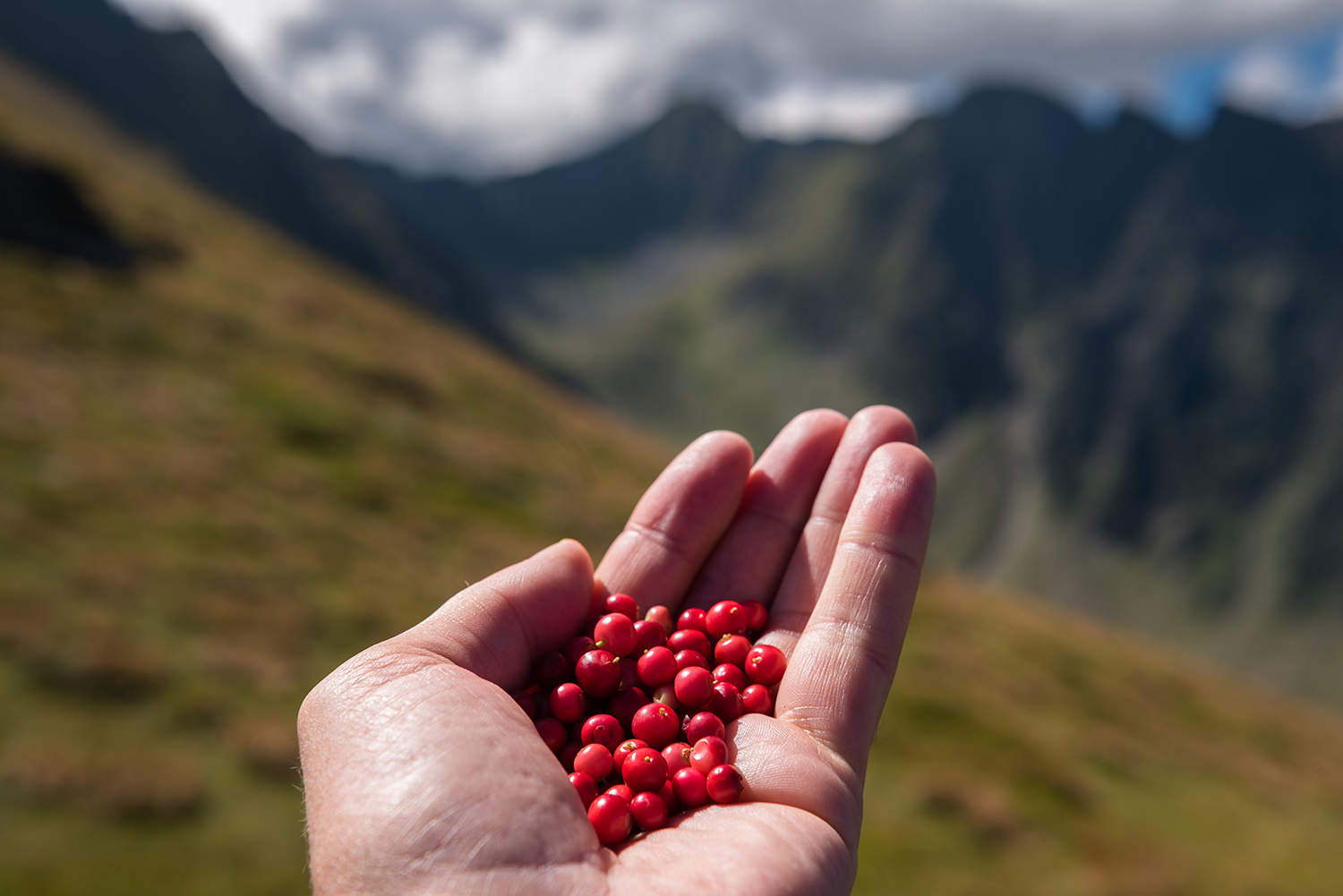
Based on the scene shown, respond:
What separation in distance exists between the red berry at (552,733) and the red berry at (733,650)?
170 cm

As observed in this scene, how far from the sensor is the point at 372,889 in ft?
17.4

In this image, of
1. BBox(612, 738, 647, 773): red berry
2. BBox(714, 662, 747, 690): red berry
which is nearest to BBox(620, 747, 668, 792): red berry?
BBox(612, 738, 647, 773): red berry

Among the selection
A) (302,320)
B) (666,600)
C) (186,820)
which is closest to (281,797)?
(186,820)

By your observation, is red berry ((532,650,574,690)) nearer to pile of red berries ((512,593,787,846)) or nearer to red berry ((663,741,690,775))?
pile of red berries ((512,593,787,846))

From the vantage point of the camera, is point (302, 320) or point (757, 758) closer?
point (757, 758)

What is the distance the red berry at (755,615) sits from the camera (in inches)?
328

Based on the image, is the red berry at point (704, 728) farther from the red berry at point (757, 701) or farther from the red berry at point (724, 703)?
the red berry at point (757, 701)

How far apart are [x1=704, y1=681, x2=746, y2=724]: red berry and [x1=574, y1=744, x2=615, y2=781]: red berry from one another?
1.03 metres

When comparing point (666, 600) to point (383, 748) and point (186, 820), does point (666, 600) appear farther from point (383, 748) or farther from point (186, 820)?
point (186, 820)

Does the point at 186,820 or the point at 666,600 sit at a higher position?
the point at 666,600

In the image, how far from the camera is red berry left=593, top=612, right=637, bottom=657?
7.30 m

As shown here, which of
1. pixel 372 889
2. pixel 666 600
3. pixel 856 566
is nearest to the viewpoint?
pixel 372 889

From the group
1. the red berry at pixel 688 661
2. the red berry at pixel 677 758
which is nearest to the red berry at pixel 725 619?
the red berry at pixel 688 661

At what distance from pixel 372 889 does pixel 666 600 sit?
4258mm
